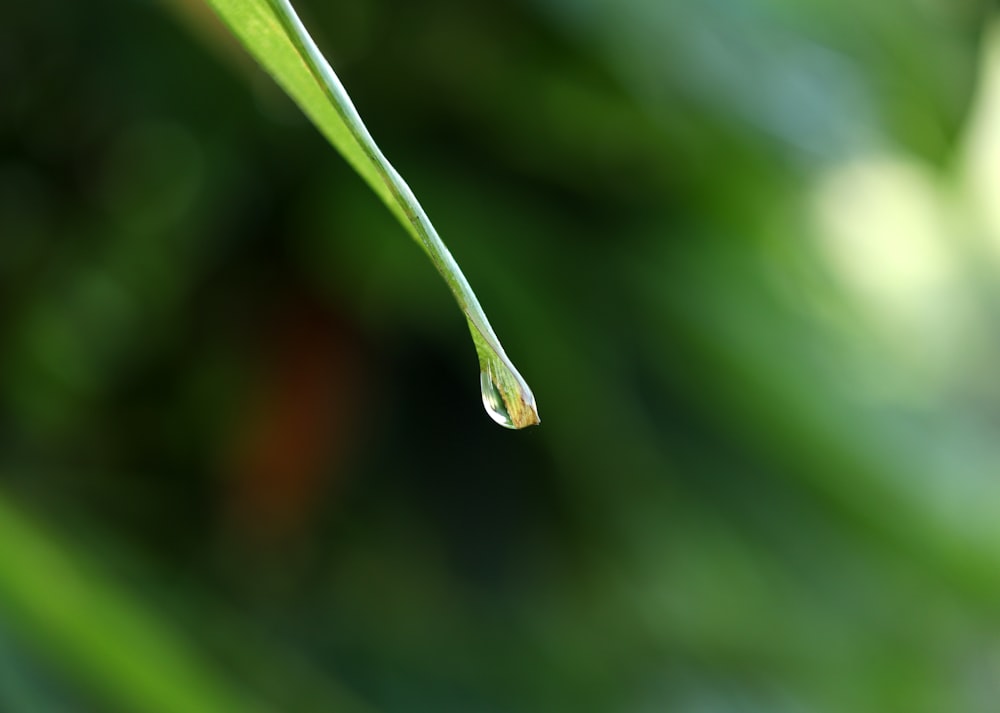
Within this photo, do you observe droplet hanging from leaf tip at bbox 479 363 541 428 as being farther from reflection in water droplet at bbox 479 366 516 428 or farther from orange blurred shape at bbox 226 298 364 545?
orange blurred shape at bbox 226 298 364 545

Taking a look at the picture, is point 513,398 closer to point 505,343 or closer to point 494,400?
point 494,400

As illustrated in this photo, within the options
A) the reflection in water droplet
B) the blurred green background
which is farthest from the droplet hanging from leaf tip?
the blurred green background

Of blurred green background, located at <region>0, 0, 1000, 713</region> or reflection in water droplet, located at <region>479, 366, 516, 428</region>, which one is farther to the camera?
blurred green background, located at <region>0, 0, 1000, 713</region>

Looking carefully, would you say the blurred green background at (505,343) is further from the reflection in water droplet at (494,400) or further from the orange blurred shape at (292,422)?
the reflection in water droplet at (494,400)

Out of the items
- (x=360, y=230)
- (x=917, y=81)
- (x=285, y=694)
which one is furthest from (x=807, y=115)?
(x=285, y=694)

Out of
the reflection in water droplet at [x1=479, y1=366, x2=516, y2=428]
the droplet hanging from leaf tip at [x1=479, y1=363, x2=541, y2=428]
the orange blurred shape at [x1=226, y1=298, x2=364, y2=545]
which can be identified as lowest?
the droplet hanging from leaf tip at [x1=479, y1=363, x2=541, y2=428]

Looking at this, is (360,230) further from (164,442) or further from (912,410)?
(912,410)

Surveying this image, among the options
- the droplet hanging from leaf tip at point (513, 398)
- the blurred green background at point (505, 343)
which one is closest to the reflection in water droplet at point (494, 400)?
the droplet hanging from leaf tip at point (513, 398)
